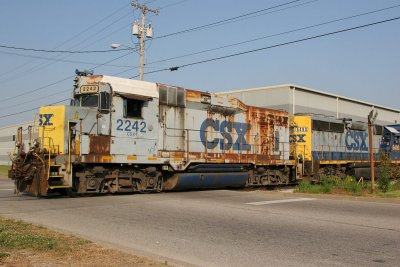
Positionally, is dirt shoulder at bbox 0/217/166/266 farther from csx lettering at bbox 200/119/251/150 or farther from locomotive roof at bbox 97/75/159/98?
csx lettering at bbox 200/119/251/150

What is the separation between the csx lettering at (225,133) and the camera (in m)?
17.5

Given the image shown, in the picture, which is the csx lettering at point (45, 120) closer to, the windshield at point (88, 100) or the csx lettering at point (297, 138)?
the windshield at point (88, 100)

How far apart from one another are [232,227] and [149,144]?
741 cm

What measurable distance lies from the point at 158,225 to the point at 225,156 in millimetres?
9272

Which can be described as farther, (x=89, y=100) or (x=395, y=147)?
(x=395, y=147)

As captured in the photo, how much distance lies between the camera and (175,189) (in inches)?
655

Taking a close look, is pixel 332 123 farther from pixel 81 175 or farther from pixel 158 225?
pixel 158 225

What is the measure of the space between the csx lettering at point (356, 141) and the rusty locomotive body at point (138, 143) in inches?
340

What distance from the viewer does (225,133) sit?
60.2ft

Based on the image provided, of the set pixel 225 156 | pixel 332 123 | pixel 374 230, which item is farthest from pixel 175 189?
pixel 332 123

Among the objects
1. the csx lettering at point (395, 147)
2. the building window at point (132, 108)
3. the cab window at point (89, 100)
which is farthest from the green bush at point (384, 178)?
the csx lettering at point (395, 147)

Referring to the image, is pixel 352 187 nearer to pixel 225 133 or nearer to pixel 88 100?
pixel 225 133

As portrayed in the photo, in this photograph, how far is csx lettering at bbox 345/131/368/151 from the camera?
26.2m

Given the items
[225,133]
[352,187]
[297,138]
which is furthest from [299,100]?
[352,187]
